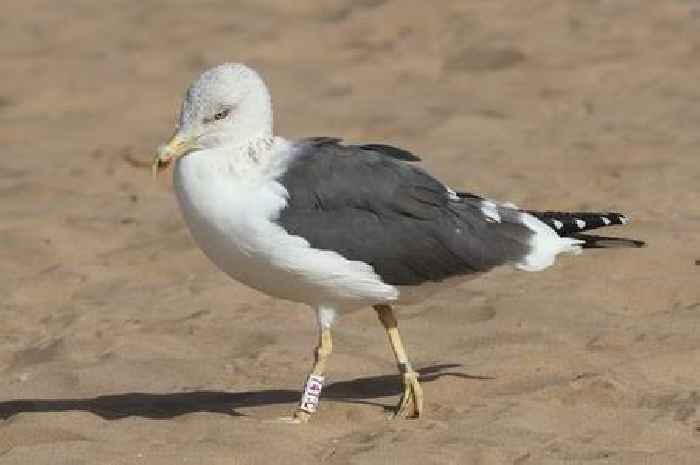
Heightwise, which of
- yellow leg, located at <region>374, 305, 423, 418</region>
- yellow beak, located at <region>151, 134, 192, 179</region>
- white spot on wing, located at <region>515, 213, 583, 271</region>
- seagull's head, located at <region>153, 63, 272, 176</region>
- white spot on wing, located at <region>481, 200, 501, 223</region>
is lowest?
yellow leg, located at <region>374, 305, 423, 418</region>

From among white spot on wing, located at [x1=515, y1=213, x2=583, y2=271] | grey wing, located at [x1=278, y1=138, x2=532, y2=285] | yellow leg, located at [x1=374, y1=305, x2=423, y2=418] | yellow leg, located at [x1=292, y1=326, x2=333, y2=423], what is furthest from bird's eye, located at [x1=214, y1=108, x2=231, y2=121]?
white spot on wing, located at [x1=515, y1=213, x2=583, y2=271]

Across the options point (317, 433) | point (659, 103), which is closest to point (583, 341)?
point (317, 433)

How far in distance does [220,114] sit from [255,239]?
0.50 metres

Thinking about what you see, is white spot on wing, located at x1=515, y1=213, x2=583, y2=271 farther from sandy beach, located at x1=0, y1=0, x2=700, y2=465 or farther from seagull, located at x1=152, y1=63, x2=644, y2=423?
sandy beach, located at x1=0, y1=0, x2=700, y2=465

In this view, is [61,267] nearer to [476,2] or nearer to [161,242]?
[161,242]

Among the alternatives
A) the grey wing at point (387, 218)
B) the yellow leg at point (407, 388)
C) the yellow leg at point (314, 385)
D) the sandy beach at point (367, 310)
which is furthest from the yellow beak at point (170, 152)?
the yellow leg at point (407, 388)

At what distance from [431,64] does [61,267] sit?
3.82 m

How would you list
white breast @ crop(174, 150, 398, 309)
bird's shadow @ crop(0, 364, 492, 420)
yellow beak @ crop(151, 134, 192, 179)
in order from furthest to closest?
1. bird's shadow @ crop(0, 364, 492, 420)
2. yellow beak @ crop(151, 134, 192, 179)
3. white breast @ crop(174, 150, 398, 309)

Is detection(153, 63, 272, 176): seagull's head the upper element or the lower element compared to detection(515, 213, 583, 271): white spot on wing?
upper

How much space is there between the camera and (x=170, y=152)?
5684 mm

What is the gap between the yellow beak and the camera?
5664 mm

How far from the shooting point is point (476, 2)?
11922 millimetres

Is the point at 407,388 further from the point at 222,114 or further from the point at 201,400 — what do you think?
the point at 222,114

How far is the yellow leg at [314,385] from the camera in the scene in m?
5.73
